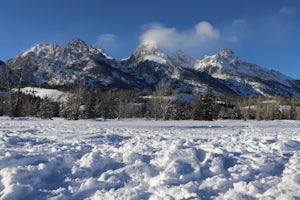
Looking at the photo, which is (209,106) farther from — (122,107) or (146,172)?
(146,172)

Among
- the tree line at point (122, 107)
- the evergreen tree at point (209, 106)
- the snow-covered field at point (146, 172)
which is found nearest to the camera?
the snow-covered field at point (146, 172)

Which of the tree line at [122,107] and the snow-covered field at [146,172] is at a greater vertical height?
the tree line at [122,107]

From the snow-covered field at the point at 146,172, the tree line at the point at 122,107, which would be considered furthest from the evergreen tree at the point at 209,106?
the snow-covered field at the point at 146,172

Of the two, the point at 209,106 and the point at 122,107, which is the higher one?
the point at 209,106

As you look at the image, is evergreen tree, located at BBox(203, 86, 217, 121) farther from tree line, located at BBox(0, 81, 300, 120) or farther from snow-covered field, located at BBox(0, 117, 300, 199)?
snow-covered field, located at BBox(0, 117, 300, 199)

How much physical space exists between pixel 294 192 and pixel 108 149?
226 inches

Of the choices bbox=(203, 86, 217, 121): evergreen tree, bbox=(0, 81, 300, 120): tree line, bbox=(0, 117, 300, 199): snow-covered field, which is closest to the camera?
bbox=(0, 117, 300, 199): snow-covered field

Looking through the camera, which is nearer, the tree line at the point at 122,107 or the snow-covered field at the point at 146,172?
the snow-covered field at the point at 146,172

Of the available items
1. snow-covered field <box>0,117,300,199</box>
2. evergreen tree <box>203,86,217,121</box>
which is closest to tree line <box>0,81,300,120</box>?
evergreen tree <box>203,86,217,121</box>

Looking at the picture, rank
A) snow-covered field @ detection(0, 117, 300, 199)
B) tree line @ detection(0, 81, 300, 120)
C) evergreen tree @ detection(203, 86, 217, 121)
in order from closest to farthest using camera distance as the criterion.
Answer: snow-covered field @ detection(0, 117, 300, 199) < tree line @ detection(0, 81, 300, 120) < evergreen tree @ detection(203, 86, 217, 121)

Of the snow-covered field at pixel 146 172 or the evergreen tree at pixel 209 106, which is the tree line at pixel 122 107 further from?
the snow-covered field at pixel 146 172

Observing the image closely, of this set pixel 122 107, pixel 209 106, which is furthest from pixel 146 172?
pixel 122 107

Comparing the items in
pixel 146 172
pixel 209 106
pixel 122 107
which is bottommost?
pixel 146 172

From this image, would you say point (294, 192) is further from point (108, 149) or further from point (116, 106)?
point (116, 106)
